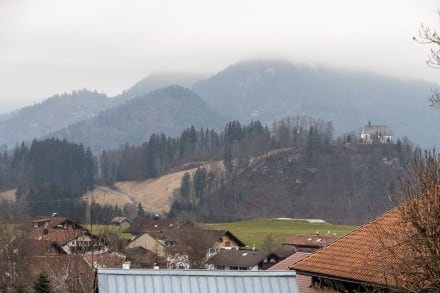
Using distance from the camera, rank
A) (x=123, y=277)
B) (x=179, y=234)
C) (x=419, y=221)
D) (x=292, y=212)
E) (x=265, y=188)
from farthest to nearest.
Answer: (x=265, y=188), (x=292, y=212), (x=179, y=234), (x=123, y=277), (x=419, y=221)

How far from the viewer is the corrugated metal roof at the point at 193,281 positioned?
13.3 metres

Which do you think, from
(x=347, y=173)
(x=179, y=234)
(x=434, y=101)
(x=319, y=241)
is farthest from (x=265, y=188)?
(x=434, y=101)

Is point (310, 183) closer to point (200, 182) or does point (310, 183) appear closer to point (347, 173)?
point (347, 173)

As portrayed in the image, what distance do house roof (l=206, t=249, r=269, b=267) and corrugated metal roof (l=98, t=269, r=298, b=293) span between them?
56.9 m

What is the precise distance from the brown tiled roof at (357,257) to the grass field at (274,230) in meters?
74.8

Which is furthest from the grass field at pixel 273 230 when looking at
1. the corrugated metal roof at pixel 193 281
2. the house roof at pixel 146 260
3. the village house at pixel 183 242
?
the corrugated metal roof at pixel 193 281

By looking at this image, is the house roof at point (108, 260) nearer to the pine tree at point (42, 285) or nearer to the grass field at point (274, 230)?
the pine tree at point (42, 285)

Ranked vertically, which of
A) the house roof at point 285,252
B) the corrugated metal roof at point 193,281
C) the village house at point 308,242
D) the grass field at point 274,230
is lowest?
the grass field at point 274,230

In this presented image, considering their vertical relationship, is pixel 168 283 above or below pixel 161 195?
above

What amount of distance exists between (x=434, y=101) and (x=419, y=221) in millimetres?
3519

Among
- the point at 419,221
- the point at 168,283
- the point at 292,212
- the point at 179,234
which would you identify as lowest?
the point at 292,212

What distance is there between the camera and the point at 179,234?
216ft

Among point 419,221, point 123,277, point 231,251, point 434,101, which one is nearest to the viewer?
point 419,221

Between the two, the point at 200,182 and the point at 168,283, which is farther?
the point at 200,182
